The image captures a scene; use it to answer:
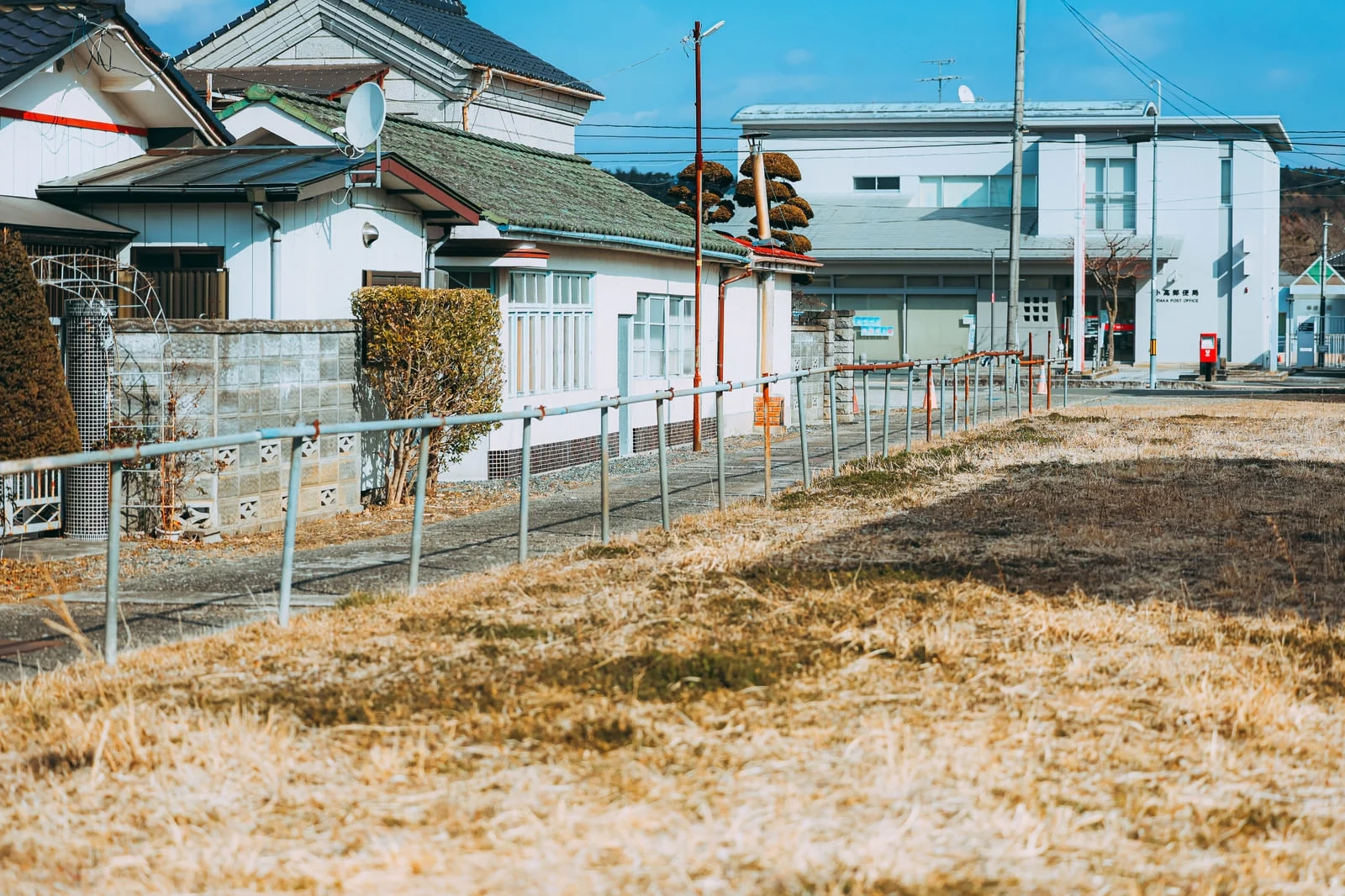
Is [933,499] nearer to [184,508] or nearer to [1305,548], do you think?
[1305,548]

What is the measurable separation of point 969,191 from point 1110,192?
19.6 ft

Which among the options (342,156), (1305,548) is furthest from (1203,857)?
(342,156)

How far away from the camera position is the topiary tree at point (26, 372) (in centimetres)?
1082

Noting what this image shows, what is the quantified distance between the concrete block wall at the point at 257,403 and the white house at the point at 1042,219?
42.7m

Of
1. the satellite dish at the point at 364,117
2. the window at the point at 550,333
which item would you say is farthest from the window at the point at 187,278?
the window at the point at 550,333

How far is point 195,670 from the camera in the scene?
676cm

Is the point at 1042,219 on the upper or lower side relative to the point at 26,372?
upper

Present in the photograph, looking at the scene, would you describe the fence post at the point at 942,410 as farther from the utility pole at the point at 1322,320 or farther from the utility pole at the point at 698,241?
the utility pole at the point at 1322,320

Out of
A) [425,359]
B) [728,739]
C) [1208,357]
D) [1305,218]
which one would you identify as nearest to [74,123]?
[425,359]

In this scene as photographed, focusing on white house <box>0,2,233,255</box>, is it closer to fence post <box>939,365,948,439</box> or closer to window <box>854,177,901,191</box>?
fence post <box>939,365,948,439</box>

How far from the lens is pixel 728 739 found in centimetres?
560

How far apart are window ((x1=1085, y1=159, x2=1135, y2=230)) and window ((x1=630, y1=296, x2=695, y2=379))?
1593 inches

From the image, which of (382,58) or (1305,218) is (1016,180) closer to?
(382,58)

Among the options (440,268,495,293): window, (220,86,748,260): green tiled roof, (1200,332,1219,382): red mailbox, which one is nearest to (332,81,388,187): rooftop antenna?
(220,86,748,260): green tiled roof
